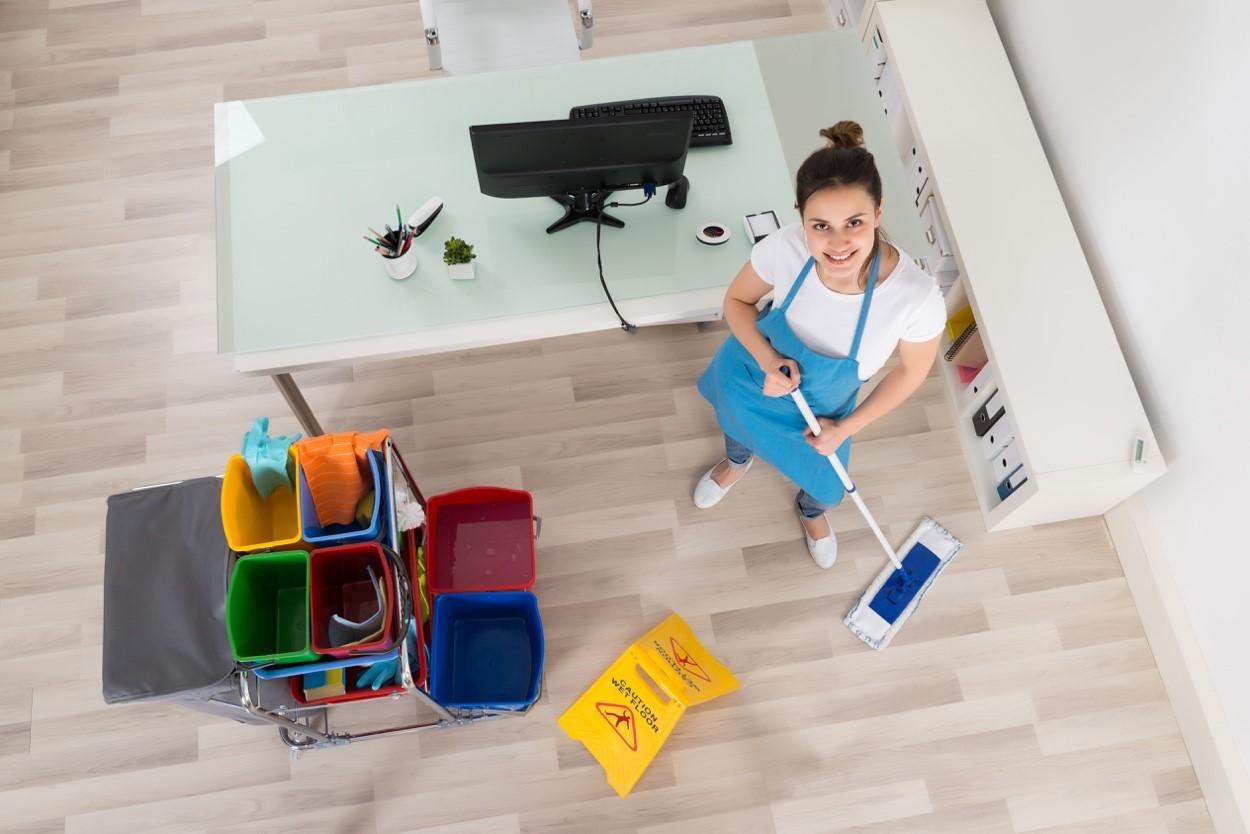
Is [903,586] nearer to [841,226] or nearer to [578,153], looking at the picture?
[841,226]

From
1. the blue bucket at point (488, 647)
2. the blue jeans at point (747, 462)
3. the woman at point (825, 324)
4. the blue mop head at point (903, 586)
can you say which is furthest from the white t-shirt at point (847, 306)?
the blue bucket at point (488, 647)

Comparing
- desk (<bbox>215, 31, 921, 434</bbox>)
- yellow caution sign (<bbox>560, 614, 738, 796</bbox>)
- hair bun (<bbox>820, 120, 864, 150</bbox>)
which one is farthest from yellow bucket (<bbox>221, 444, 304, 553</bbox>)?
hair bun (<bbox>820, 120, 864, 150</bbox>)

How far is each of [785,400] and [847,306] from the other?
1.23ft

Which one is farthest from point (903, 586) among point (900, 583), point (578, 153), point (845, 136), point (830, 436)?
point (578, 153)

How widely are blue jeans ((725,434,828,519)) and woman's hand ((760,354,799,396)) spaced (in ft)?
1.54

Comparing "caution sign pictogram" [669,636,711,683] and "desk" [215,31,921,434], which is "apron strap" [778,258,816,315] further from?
"caution sign pictogram" [669,636,711,683]

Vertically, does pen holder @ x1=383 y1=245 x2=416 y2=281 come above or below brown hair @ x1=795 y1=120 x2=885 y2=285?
above

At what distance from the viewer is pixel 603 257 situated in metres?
2.14

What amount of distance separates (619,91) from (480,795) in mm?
1978

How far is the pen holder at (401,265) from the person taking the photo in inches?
81.4

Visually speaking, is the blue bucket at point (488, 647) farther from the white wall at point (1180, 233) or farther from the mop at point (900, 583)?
the white wall at point (1180, 233)

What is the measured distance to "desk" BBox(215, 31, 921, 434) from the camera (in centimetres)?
208

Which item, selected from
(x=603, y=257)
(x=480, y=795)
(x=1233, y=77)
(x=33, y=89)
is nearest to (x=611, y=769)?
(x=480, y=795)

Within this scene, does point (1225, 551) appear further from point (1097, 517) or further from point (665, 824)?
point (665, 824)
